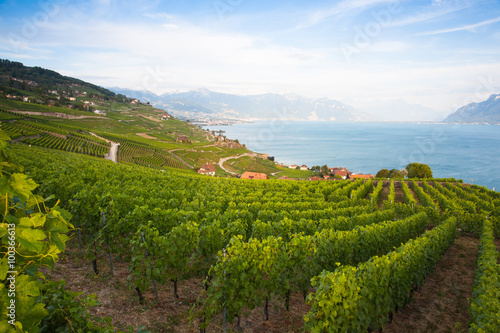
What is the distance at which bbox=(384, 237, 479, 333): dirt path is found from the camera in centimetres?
739

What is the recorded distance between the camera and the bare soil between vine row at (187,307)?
20.2ft

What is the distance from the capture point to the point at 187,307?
6.75 metres

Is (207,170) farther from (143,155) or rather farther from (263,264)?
(263,264)

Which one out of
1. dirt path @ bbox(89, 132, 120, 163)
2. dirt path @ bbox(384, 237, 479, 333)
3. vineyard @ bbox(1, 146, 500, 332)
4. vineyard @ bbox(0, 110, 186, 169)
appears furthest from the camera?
dirt path @ bbox(89, 132, 120, 163)

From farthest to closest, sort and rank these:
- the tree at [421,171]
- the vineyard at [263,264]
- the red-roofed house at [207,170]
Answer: the red-roofed house at [207,170]
the tree at [421,171]
the vineyard at [263,264]

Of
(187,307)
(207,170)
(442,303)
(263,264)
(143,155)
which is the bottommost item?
(207,170)

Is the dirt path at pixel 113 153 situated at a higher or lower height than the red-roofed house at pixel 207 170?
higher

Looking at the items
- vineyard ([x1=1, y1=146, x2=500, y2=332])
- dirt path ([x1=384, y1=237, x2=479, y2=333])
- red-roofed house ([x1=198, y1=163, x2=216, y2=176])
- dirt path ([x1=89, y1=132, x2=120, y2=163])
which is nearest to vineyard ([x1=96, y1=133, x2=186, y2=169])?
dirt path ([x1=89, y1=132, x2=120, y2=163])

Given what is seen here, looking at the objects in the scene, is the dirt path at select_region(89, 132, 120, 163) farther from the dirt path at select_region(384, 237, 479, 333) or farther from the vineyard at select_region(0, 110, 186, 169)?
the dirt path at select_region(384, 237, 479, 333)

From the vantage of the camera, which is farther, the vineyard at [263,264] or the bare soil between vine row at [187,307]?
the bare soil between vine row at [187,307]

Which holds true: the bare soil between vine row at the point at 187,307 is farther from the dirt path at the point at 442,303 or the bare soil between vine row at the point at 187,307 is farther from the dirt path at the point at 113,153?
the dirt path at the point at 113,153

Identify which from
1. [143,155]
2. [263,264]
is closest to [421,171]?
[263,264]

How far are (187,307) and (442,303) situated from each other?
8.87 metres

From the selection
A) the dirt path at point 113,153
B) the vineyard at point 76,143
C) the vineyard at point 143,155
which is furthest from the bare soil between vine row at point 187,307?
the vineyard at point 143,155
